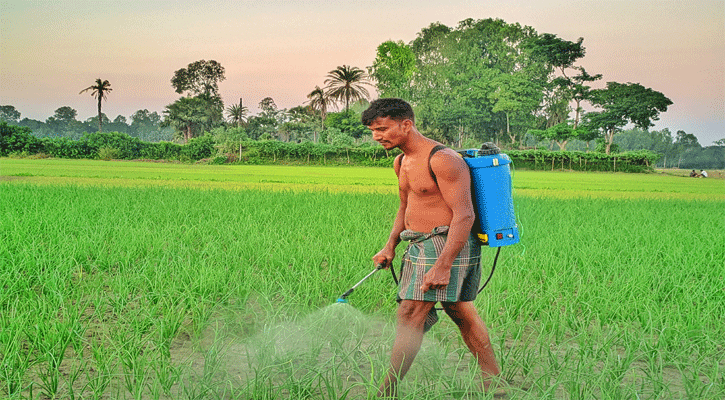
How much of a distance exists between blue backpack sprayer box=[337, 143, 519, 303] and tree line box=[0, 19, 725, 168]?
3526 cm

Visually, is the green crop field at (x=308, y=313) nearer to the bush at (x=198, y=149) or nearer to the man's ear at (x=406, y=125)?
the man's ear at (x=406, y=125)

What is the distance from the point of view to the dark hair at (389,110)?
2275mm

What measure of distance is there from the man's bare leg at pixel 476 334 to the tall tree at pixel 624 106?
1657 inches

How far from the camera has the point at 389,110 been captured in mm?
2273

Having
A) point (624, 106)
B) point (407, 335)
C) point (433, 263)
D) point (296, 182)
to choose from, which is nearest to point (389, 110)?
point (433, 263)

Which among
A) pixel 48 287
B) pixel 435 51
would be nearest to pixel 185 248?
pixel 48 287

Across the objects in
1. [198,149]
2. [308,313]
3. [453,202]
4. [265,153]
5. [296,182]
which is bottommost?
[308,313]

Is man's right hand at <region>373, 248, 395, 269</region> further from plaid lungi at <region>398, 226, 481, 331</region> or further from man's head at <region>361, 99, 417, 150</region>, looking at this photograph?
man's head at <region>361, 99, 417, 150</region>

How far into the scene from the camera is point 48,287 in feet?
13.1

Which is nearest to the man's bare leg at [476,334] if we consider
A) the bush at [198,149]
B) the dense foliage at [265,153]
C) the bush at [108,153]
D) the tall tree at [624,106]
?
the dense foliage at [265,153]

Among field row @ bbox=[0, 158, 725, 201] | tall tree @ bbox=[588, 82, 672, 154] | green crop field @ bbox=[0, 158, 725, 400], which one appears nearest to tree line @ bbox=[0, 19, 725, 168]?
tall tree @ bbox=[588, 82, 672, 154]

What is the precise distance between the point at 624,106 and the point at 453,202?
44.4m

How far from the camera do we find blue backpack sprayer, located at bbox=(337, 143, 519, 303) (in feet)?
7.43

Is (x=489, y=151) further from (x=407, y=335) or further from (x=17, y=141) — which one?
(x=17, y=141)
